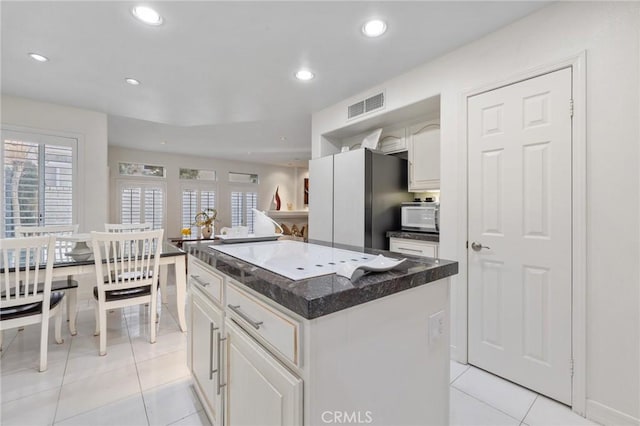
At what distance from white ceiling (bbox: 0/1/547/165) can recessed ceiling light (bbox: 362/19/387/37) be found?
0.05 metres

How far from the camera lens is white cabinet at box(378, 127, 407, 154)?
2.95m

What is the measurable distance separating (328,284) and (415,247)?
6.08ft

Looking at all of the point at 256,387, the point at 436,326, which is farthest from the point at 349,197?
the point at 256,387

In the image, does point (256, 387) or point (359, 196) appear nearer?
point (256, 387)

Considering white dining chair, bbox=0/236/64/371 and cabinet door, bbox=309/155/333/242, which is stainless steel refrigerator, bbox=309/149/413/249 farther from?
white dining chair, bbox=0/236/64/371

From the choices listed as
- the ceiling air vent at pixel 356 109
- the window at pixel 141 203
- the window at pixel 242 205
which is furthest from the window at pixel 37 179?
the window at pixel 242 205

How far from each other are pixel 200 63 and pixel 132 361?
8.17 feet

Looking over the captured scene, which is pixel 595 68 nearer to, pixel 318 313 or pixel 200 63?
pixel 318 313

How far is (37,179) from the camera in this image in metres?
3.21

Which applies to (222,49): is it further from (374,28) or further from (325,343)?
(325,343)

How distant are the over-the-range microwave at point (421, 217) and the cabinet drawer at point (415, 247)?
0.19m

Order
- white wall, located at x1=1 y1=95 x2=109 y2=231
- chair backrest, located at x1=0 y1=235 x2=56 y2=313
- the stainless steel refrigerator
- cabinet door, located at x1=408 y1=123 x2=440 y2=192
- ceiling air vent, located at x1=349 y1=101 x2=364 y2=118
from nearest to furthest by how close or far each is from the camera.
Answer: chair backrest, located at x1=0 y1=235 x2=56 y2=313, cabinet door, located at x1=408 y1=123 x2=440 y2=192, the stainless steel refrigerator, ceiling air vent, located at x1=349 y1=101 x2=364 y2=118, white wall, located at x1=1 y1=95 x2=109 y2=231

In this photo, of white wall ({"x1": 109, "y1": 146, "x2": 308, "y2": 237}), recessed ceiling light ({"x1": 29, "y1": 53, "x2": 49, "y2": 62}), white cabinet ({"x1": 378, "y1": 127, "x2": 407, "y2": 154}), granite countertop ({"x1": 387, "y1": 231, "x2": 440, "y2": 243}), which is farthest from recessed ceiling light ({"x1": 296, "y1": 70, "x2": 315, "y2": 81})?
white wall ({"x1": 109, "y1": 146, "x2": 308, "y2": 237})

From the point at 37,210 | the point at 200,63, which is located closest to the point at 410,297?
the point at 200,63
